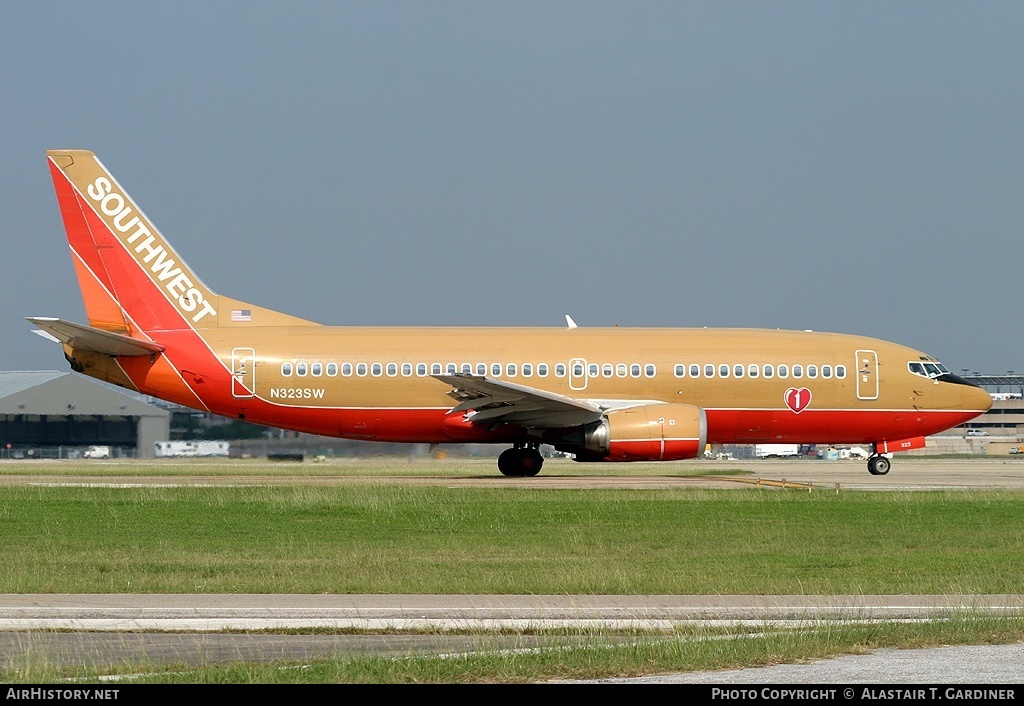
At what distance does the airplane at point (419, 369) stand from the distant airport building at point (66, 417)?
3856 cm

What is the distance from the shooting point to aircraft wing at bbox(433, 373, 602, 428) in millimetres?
34812

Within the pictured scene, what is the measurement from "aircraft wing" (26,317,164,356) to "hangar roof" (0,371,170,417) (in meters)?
41.5

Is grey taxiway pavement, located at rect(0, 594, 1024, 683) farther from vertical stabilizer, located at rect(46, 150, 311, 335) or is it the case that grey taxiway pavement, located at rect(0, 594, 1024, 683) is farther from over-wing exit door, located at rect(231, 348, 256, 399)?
vertical stabilizer, located at rect(46, 150, 311, 335)

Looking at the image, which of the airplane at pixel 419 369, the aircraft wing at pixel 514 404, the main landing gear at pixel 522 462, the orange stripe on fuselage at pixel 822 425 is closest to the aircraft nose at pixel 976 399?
the orange stripe on fuselage at pixel 822 425

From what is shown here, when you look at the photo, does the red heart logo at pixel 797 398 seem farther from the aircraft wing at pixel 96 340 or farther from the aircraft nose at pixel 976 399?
the aircraft wing at pixel 96 340

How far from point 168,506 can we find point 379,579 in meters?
11.3

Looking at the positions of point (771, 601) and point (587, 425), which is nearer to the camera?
point (771, 601)

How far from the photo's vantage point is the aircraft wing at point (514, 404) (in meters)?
34.8

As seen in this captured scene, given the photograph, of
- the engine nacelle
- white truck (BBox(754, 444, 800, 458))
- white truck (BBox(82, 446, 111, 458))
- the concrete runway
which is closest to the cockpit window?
the engine nacelle

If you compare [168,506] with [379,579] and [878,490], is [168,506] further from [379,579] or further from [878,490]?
[878,490]

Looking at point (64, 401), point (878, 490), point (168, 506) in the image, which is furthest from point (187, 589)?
point (64, 401)

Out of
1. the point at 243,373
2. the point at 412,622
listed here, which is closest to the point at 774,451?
the point at 243,373

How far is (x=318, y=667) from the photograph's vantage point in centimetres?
995

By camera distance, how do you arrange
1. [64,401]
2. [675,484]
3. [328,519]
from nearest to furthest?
[328,519], [675,484], [64,401]
